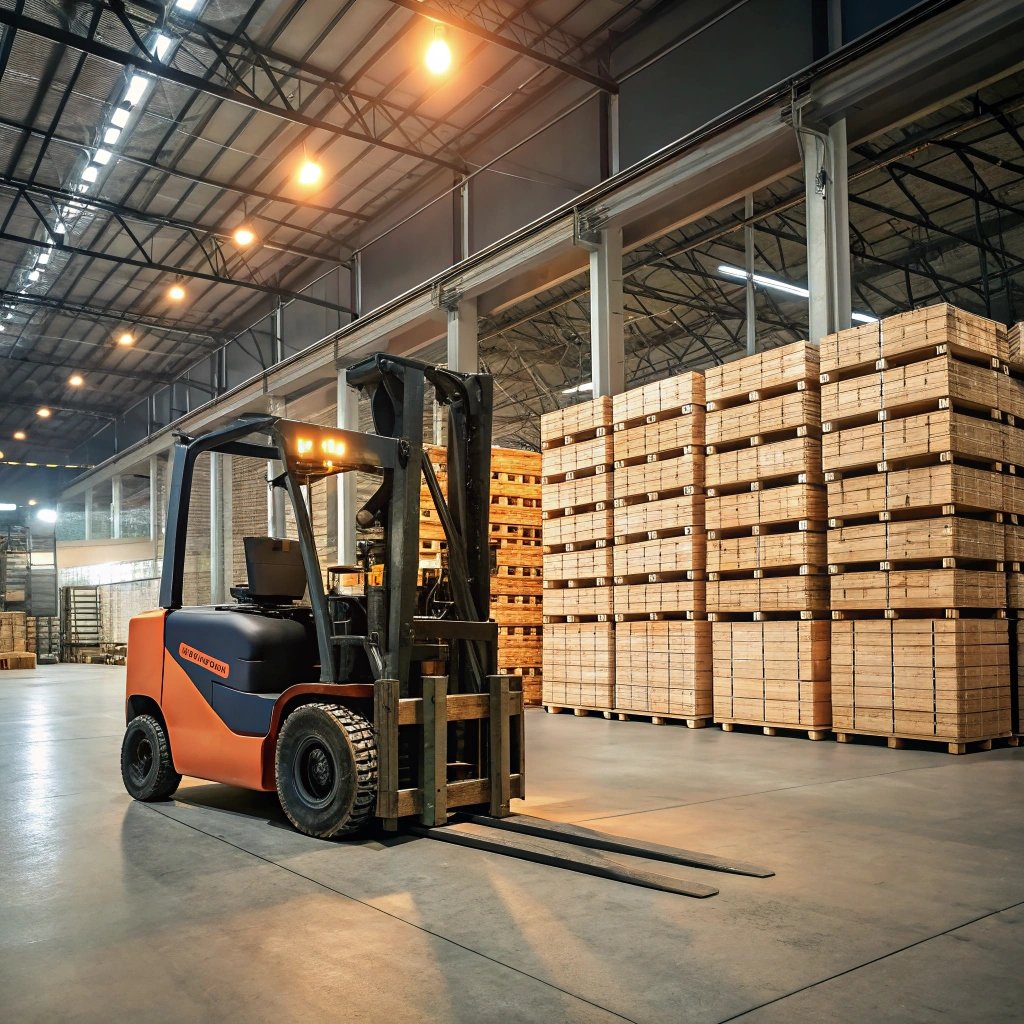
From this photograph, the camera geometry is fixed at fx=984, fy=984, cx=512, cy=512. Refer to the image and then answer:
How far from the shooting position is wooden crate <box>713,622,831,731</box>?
8.54m

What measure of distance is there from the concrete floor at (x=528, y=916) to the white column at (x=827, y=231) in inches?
179

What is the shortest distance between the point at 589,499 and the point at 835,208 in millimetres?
3869

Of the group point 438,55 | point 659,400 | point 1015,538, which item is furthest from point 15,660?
point 1015,538

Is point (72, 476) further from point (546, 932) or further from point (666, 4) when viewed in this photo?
point (546, 932)

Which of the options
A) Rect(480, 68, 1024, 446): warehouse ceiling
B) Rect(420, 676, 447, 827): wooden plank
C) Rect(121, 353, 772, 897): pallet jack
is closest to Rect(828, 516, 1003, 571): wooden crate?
Rect(121, 353, 772, 897): pallet jack

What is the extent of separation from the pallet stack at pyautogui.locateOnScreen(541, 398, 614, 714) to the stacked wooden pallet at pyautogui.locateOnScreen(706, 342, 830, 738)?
1523mm

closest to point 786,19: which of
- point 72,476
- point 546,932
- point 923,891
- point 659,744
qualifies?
point 659,744

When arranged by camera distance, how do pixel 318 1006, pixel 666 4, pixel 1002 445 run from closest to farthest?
pixel 318 1006 < pixel 1002 445 < pixel 666 4

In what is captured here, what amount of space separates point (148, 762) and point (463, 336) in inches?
386

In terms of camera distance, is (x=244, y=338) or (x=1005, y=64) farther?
(x=244, y=338)

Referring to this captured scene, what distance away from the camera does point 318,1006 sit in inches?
105

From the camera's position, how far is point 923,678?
770cm

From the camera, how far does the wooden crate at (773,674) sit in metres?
8.54

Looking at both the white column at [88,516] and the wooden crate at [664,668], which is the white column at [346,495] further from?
the white column at [88,516]
